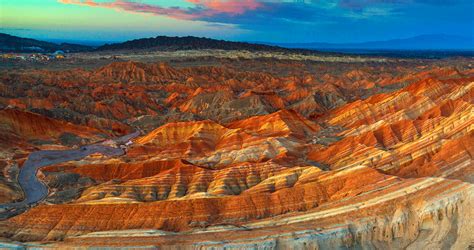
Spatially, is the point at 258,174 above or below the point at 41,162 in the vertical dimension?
above

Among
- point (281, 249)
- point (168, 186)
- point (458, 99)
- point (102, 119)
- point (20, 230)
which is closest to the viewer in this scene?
point (281, 249)

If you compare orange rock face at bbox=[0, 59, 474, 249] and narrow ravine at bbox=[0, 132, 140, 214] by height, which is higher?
orange rock face at bbox=[0, 59, 474, 249]

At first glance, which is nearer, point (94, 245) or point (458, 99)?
point (94, 245)

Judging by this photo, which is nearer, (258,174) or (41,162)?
(258,174)

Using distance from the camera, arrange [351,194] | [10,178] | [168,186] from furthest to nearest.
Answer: [10,178] < [168,186] < [351,194]

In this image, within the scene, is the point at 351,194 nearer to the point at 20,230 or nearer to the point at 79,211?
the point at 79,211

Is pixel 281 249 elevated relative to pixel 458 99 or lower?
lower

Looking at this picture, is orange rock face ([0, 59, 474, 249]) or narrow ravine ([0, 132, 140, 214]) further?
narrow ravine ([0, 132, 140, 214])

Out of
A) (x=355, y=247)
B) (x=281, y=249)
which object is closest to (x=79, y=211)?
(x=281, y=249)
